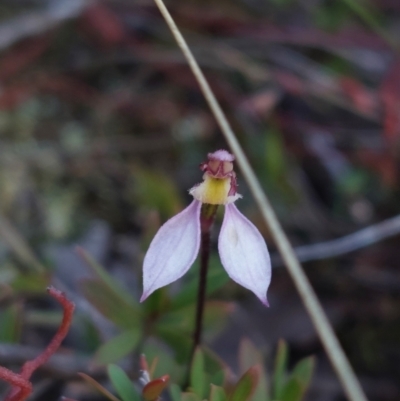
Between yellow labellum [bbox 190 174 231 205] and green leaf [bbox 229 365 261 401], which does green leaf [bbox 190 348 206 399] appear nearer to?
green leaf [bbox 229 365 261 401]

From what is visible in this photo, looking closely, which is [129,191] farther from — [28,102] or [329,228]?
[329,228]

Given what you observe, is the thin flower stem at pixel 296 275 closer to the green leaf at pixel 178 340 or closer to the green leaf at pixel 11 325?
the green leaf at pixel 178 340

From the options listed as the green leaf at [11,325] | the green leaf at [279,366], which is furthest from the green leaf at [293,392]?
the green leaf at [11,325]

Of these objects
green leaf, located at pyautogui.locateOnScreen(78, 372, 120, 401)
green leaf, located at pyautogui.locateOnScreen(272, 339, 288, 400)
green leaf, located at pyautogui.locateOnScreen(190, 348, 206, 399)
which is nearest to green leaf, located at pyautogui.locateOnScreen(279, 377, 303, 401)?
green leaf, located at pyautogui.locateOnScreen(272, 339, 288, 400)

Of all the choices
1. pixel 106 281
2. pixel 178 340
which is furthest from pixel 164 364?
pixel 106 281

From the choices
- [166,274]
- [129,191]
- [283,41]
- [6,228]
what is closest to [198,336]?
[166,274]

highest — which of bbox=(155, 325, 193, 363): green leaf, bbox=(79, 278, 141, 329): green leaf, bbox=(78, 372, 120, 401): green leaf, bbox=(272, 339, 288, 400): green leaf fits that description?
bbox=(79, 278, 141, 329): green leaf
